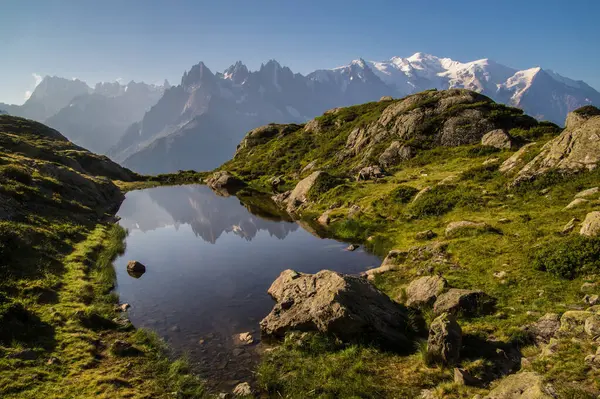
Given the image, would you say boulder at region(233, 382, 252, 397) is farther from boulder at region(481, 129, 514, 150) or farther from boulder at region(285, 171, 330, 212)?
boulder at region(481, 129, 514, 150)

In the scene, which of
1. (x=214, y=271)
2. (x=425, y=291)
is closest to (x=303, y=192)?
(x=214, y=271)

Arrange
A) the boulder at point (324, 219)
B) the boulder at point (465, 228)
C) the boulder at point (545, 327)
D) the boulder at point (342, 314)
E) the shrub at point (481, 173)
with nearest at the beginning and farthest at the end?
the boulder at point (545, 327)
the boulder at point (342, 314)
the boulder at point (465, 228)
the shrub at point (481, 173)
the boulder at point (324, 219)

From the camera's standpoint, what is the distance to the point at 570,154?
113 ft

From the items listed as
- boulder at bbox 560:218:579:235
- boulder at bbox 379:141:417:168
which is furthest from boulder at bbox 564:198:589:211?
boulder at bbox 379:141:417:168

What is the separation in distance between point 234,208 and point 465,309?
51.9 m

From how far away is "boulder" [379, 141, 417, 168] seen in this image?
2589 inches

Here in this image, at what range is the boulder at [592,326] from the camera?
484 inches

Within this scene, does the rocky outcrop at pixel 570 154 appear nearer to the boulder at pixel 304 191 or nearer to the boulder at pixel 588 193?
the boulder at pixel 588 193

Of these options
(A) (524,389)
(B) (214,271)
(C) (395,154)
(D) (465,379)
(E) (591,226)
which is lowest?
(B) (214,271)

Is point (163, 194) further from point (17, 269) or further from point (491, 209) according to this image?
point (491, 209)

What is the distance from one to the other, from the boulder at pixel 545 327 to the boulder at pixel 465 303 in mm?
2668

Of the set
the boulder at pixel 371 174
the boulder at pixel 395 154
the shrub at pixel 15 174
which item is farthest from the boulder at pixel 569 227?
the shrub at pixel 15 174

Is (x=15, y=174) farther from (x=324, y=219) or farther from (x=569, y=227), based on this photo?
(x=569, y=227)

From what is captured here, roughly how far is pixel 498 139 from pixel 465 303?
157 feet
